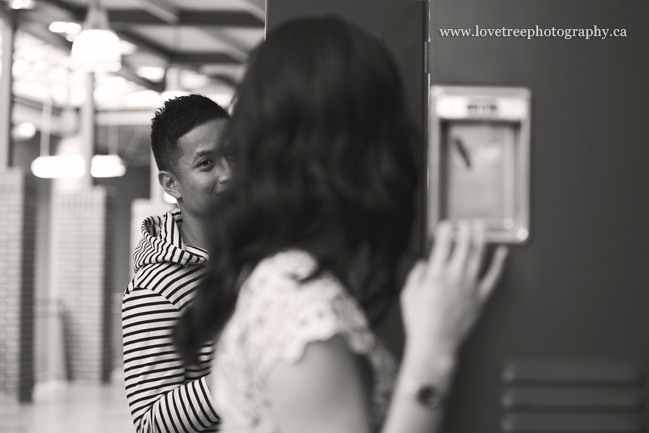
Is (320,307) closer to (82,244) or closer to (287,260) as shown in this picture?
(287,260)

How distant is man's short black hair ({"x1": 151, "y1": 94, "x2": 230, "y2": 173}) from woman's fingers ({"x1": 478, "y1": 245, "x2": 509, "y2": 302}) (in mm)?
835

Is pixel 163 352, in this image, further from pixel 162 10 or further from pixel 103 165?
pixel 103 165

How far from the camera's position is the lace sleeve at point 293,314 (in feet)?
2.78

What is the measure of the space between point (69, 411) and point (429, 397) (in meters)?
7.39

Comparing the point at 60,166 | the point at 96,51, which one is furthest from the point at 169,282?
the point at 60,166

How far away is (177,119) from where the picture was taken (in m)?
1.81

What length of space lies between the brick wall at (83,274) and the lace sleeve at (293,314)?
9.41 meters

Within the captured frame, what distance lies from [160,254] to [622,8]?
3.29 ft

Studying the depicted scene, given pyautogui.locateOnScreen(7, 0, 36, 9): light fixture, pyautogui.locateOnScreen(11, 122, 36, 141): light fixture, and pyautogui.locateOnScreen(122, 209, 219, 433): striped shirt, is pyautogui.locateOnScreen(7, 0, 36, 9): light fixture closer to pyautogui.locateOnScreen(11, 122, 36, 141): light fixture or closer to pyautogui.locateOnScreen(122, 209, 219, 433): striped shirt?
pyautogui.locateOnScreen(11, 122, 36, 141): light fixture

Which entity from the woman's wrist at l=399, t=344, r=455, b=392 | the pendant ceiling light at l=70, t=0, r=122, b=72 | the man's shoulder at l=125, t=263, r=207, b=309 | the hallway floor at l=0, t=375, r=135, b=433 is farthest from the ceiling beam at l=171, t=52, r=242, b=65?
the woman's wrist at l=399, t=344, r=455, b=392

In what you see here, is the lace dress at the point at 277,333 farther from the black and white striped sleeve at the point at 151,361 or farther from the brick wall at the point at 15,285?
the brick wall at the point at 15,285

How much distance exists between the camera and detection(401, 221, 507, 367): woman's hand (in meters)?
0.89

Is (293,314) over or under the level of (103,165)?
under

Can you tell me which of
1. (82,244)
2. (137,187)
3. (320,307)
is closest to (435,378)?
(320,307)
